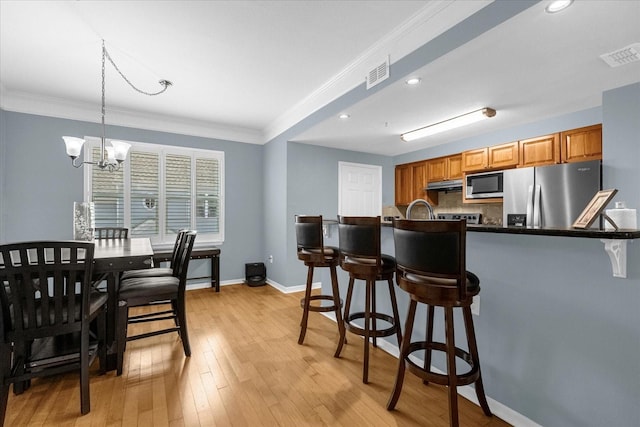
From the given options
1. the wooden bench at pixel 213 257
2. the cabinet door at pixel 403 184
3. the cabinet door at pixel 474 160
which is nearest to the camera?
the cabinet door at pixel 474 160

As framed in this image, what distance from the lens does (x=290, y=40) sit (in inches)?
94.3

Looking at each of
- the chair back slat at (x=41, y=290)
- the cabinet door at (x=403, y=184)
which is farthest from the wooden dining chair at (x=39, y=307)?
the cabinet door at (x=403, y=184)

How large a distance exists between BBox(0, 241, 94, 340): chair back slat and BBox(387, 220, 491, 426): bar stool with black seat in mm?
1740

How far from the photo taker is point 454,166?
442 cm

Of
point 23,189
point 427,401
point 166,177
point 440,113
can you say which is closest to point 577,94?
point 440,113

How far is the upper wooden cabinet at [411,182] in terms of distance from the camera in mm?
4949

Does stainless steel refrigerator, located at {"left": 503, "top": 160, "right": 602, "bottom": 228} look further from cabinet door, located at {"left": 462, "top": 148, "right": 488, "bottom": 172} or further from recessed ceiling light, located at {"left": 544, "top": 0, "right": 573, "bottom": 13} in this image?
recessed ceiling light, located at {"left": 544, "top": 0, "right": 573, "bottom": 13}

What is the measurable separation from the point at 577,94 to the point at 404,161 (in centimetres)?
275

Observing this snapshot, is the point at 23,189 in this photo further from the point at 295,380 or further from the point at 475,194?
the point at 475,194

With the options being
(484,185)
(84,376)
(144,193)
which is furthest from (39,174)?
(484,185)

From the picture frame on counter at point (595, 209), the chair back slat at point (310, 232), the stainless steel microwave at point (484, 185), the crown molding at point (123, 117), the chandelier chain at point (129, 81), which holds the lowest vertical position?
the chair back slat at point (310, 232)

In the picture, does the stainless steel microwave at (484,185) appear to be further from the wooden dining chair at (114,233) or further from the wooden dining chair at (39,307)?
the wooden dining chair at (114,233)

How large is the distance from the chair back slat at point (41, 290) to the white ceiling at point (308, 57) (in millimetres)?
1762

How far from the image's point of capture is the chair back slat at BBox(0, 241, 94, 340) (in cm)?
148
